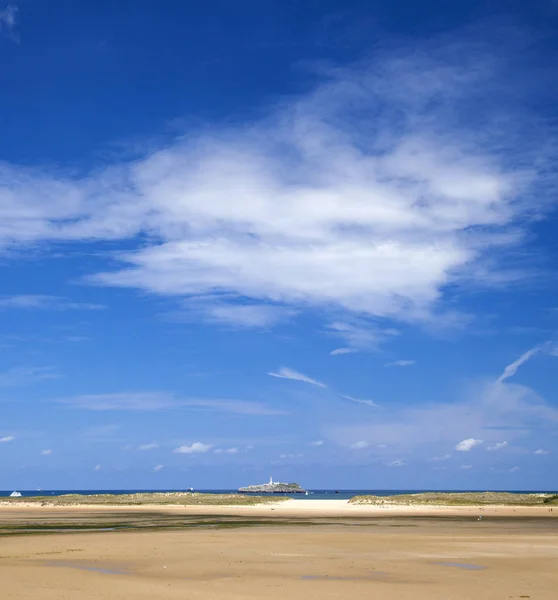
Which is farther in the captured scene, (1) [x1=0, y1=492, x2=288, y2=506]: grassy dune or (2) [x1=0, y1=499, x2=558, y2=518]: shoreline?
(1) [x1=0, y1=492, x2=288, y2=506]: grassy dune

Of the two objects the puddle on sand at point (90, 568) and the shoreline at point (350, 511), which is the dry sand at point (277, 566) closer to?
the puddle on sand at point (90, 568)

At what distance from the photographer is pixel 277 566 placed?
2911 centimetres

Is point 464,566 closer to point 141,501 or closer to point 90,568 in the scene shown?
point 90,568

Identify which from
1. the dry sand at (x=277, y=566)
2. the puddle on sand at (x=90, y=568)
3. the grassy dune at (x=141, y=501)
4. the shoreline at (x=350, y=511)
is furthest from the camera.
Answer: the grassy dune at (x=141, y=501)

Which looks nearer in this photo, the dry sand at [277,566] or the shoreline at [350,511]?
the dry sand at [277,566]

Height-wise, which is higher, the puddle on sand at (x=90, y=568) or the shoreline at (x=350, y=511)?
the puddle on sand at (x=90, y=568)

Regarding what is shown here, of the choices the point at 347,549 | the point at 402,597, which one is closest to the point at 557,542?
the point at 347,549

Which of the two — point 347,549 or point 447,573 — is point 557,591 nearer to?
point 447,573

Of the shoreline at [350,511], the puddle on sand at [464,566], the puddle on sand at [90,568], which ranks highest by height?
the puddle on sand at [90,568]

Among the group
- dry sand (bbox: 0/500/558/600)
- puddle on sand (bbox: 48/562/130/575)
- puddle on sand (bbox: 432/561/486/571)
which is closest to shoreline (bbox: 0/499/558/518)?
dry sand (bbox: 0/500/558/600)

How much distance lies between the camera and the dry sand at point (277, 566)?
2231 centimetres

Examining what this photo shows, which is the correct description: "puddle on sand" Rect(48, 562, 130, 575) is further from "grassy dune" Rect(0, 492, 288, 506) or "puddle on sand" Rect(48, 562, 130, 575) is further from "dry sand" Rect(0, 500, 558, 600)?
"grassy dune" Rect(0, 492, 288, 506)

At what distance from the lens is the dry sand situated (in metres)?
22.3

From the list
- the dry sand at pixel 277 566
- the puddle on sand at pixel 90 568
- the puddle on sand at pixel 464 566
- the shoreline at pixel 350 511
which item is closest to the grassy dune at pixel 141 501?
the shoreline at pixel 350 511
